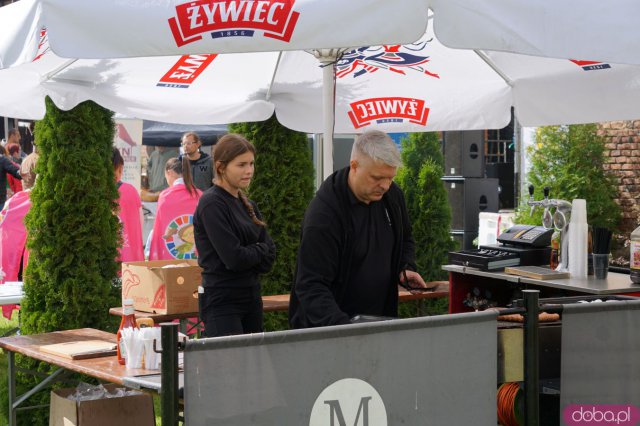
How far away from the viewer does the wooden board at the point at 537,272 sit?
4.79 metres

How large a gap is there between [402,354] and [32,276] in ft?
13.0

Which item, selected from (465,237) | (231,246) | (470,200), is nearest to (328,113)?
(231,246)

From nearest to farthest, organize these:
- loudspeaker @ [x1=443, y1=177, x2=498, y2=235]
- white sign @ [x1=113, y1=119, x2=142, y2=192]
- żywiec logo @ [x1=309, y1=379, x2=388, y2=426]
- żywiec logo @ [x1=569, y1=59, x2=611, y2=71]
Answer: żywiec logo @ [x1=309, y1=379, x2=388, y2=426] < żywiec logo @ [x1=569, y1=59, x2=611, y2=71] < white sign @ [x1=113, y1=119, x2=142, y2=192] < loudspeaker @ [x1=443, y1=177, x2=498, y2=235]

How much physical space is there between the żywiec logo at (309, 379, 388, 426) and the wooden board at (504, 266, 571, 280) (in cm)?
224

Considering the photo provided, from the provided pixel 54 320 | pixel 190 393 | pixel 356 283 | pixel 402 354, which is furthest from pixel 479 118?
pixel 190 393

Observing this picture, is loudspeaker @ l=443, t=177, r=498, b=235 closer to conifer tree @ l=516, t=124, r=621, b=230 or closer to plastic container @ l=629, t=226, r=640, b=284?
conifer tree @ l=516, t=124, r=621, b=230

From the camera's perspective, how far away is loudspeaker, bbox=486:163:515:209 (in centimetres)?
1655

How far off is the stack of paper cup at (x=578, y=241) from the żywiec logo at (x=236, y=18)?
212 centimetres

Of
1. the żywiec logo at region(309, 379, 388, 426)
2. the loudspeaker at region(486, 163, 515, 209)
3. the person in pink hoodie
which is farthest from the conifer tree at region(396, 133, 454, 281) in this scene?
the loudspeaker at region(486, 163, 515, 209)

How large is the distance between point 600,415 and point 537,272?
1.77 meters

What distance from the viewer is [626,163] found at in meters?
11.1

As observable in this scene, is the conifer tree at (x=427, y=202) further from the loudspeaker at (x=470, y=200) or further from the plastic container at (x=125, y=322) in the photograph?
the plastic container at (x=125, y=322)

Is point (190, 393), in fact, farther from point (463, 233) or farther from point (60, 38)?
point (463, 233)

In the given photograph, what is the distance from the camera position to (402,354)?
283 cm
